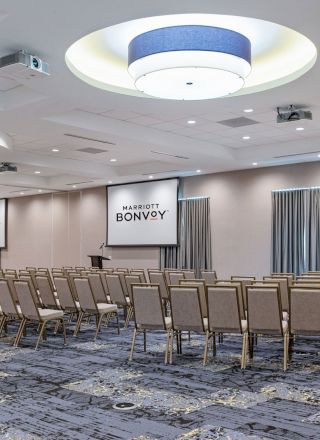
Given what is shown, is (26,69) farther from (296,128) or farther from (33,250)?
(33,250)

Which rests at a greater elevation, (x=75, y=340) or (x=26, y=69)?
(x=26, y=69)

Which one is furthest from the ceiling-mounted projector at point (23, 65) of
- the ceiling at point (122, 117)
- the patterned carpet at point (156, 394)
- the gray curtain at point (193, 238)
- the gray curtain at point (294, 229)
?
the gray curtain at point (193, 238)

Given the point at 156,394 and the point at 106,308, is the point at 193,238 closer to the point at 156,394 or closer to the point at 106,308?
the point at 106,308

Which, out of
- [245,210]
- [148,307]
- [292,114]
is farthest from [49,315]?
[245,210]

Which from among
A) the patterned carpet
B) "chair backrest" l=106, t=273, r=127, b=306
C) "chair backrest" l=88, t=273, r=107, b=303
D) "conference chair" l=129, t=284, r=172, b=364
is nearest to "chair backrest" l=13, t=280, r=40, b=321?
the patterned carpet

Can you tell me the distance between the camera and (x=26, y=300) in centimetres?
794

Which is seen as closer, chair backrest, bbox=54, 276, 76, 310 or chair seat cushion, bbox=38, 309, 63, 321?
chair seat cushion, bbox=38, 309, 63, 321

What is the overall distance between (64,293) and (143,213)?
29.6 ft

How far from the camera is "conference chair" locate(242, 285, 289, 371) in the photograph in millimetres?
6262

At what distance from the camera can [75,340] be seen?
852 cm

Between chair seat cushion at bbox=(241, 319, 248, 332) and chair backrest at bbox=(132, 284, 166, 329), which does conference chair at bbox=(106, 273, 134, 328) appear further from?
chair seat cushion at bbox=(241, 319, 248, 332)

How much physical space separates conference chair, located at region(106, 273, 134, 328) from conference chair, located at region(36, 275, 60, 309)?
107cm

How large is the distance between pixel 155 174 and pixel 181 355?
990cm

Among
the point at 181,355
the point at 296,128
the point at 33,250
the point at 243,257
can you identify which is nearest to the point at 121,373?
the point at 181,355
